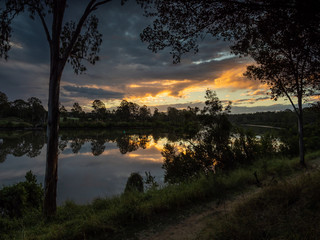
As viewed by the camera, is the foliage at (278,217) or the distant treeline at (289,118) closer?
the foliage at (278,217)

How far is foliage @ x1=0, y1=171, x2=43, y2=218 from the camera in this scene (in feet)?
18.7

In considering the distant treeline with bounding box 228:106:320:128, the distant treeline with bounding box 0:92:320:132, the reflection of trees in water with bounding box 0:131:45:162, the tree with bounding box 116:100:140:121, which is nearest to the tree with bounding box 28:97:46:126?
the distant treeline with bounding box 0:92:320:132

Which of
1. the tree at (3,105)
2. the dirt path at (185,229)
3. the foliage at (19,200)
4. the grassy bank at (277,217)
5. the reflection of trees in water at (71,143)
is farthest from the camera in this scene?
the tree at (3,105)

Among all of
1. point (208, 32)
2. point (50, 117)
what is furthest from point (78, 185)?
point (208, 32)

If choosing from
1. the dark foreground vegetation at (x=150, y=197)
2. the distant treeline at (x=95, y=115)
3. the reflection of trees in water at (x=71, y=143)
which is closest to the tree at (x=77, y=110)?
the distant treeline at (x=95, y=115)

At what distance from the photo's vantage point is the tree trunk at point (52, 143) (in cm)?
512

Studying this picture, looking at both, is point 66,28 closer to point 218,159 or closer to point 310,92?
point 218,159

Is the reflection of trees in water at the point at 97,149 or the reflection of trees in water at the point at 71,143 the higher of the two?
the reflection of trees in water at the point at 71,143

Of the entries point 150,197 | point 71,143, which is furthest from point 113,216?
point 71,143

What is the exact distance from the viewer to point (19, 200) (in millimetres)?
5988

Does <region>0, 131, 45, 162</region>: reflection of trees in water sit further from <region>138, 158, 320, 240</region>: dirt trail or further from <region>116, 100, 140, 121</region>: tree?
<region>116, 100, 140, 121</region>: tree

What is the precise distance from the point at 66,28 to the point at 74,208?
21.9 feet

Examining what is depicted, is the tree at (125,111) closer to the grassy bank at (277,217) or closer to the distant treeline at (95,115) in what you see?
the distant treeline at (95,115)

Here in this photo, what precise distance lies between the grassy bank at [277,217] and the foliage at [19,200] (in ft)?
20.1
